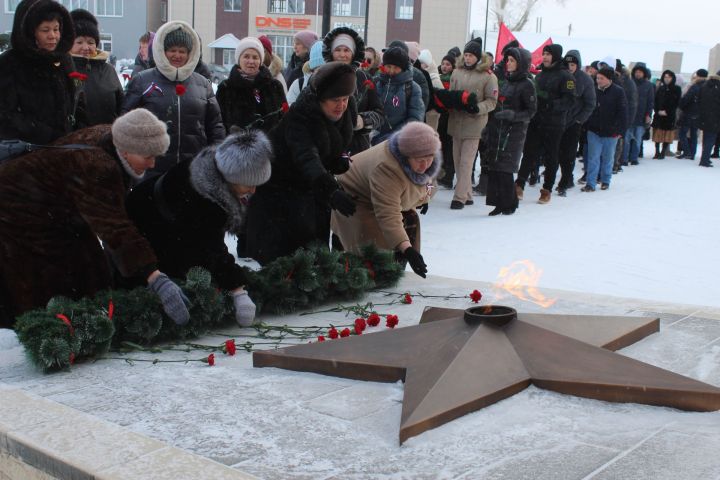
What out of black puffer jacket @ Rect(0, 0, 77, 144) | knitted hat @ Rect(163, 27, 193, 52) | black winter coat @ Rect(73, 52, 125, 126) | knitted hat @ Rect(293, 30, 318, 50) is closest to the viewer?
black puffer jacket @ Rect(0, 0, 77, 144)

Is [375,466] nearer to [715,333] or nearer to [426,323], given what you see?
[426,323]

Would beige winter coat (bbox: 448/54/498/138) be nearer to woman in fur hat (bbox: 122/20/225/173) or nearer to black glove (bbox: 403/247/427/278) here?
woman in fur hat (bbox: 122/20/225/173)

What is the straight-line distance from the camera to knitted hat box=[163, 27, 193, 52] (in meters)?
6.10

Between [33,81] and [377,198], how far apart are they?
2.13 m

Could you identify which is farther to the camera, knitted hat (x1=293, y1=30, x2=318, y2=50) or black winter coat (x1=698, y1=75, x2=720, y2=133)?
black winter coat (x1=698, y1=75, x2=720, y2=133)

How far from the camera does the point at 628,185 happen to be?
14.2 m

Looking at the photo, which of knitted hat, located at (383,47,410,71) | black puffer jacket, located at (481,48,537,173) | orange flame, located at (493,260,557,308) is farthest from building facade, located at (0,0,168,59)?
orange flame, located at (493,260,557,308)

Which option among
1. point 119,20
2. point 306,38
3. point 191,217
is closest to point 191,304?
point 191,217

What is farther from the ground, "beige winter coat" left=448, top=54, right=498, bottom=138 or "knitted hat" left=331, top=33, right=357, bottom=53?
"knitted hat" left=331, top=33, right=357, bottom=53

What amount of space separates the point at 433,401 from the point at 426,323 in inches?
35.0

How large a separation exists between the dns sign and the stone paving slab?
45.9 m

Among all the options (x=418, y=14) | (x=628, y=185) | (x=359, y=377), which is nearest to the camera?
(x=359, y=377)

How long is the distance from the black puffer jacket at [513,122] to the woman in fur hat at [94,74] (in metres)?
5.16

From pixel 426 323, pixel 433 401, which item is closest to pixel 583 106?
pixel 426 323
